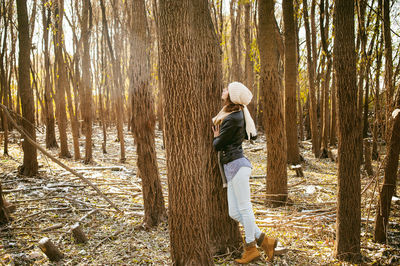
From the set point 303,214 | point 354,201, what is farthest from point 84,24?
point 354,201

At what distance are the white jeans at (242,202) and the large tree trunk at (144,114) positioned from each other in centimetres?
143

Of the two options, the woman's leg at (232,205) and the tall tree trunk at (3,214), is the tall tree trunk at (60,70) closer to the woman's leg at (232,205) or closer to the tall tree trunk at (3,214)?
the tall tree trunk at (3,214)

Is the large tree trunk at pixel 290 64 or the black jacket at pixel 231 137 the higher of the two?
the large tree trunk at pixel 290 64

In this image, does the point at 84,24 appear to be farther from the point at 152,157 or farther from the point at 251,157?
the point at 251,157

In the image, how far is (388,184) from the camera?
347cm

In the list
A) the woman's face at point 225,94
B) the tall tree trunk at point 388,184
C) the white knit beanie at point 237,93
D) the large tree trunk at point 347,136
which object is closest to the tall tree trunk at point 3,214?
the woman's face at point 225,94

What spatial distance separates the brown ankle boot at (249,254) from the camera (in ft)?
10.3

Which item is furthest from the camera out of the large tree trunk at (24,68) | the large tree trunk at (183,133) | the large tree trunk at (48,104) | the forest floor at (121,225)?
the large tree trunk at (48,104)

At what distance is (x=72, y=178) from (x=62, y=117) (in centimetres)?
295

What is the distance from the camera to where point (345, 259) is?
3.24 m

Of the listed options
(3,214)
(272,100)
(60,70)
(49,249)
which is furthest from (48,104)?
(272,100)

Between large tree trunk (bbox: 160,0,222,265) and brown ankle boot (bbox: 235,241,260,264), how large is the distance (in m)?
0.62

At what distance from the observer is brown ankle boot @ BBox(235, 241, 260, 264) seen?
313 centimetres

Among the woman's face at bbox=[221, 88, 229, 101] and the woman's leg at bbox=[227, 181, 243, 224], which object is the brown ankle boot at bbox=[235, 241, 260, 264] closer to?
the woman's leg at bbox=[227, 181, 243, 224]
